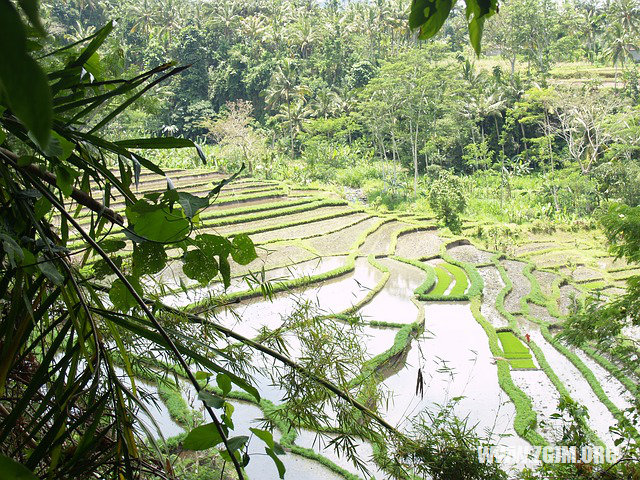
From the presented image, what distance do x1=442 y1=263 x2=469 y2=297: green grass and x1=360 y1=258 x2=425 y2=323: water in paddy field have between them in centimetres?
48

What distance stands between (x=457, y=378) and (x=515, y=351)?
43.3 inches

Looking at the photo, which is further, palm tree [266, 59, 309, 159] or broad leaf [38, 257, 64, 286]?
palm tree [266, 59, 309, 159]

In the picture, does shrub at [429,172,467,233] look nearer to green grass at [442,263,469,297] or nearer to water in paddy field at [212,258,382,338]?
green grass at [442,263,469,297]

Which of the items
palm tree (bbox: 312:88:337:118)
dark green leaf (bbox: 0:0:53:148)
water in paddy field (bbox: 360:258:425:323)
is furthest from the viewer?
palm tree (bbox: 312:88:337:118)

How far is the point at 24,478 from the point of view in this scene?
178 mm

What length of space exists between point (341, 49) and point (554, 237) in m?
10.7

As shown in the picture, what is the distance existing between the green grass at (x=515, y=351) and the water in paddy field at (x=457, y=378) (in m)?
0.21

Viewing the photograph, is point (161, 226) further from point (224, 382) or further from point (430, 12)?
point (430, 12)

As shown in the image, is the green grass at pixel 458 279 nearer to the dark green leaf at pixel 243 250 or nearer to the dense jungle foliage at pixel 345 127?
the dense jungle foliage at pixel 345 127

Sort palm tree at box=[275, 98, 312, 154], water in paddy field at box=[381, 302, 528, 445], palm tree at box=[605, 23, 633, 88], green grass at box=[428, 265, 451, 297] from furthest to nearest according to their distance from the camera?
palm tree at box=[275, 98, 312, 154] < palm tree at box=[605, 23, 633, 88] < green grass at box=[428, 265, 451, 297] < water in paddy field at box=[381, 302, 528, 445]

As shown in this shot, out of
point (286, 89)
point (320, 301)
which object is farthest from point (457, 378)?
point (286, 89)

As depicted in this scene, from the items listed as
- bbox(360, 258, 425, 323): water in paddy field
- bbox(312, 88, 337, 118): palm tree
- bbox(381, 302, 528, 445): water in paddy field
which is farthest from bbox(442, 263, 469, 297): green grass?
bbox(312, 88, 337, 118): palm tree

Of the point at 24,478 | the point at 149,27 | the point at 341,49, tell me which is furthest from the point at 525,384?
the point at 149,27

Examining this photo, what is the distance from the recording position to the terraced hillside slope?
5359 mm
